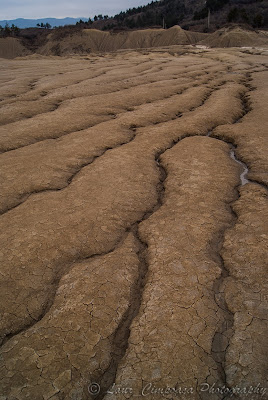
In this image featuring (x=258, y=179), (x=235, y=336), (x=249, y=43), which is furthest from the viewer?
(x=249, y=43)

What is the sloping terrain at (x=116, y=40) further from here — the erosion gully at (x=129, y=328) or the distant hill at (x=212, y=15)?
the erosion gully at (x=129, y=328)

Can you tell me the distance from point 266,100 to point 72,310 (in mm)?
10072

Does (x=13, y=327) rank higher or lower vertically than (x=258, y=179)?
lower

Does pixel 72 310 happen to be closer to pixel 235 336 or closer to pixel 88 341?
pixel 88 341

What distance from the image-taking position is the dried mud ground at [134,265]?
7.08 feet

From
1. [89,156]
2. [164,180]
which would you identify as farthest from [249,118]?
[89,156]

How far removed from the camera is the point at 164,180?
16.7ft

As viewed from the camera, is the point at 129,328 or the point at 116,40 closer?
the point at 129,328

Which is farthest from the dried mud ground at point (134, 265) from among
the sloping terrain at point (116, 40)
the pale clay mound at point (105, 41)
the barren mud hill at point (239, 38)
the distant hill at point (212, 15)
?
the pale clay mound at point (105, 41)
